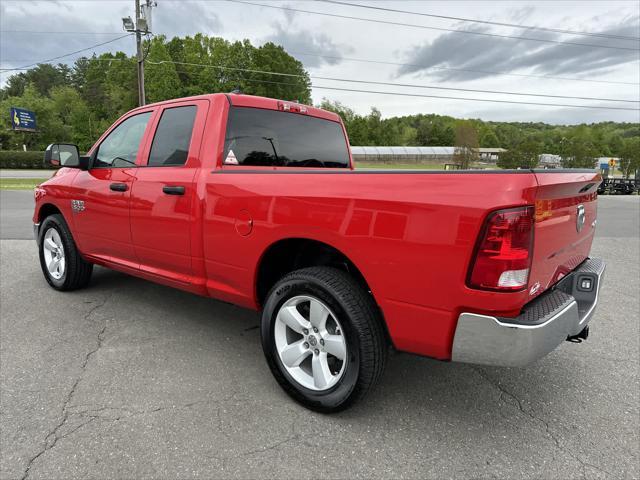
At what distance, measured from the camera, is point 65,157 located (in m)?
3.96

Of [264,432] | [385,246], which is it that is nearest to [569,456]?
[385,246]

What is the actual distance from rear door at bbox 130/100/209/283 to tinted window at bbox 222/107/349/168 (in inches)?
10.2

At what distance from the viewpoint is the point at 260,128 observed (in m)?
3.30

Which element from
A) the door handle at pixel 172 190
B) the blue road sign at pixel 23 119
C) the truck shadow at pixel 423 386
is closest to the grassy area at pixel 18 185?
the truck shadow at pixel 423 386

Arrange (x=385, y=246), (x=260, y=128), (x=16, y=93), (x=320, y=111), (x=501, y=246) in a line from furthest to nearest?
(x=16, y=93) < (x=320, y=111) < (x=260, y=128) < (x=385, y=246) < (x=501, y=246)

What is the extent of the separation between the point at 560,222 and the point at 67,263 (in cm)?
441

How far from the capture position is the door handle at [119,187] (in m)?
3.49

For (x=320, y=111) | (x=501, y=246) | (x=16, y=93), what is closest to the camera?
(x=501, y=246)

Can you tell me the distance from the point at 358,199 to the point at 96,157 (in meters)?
3.00

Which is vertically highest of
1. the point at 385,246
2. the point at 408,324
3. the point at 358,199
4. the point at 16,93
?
the point at 16,93

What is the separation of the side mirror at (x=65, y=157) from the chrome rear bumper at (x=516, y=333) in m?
3.62

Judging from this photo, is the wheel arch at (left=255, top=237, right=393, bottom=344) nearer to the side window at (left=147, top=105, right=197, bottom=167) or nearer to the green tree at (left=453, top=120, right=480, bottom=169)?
the side window at (left=147, top=105, right=197, bottom=167)

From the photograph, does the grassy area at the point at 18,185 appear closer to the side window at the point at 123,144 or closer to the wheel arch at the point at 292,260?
the side window at the point at 123,144

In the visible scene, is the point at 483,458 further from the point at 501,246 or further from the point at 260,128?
the point at 260,128
